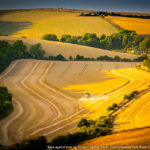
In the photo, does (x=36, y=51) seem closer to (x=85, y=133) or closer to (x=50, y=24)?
(x=50, y=24)

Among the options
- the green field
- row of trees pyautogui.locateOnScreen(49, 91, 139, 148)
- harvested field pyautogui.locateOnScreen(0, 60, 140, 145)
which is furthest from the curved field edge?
row of trees pyautogui.locateOnScreen(49, 91, 139, 148)

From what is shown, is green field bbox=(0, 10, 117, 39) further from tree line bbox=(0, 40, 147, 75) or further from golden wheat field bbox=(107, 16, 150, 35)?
tree line bbox=(0, 40, 147, 75)

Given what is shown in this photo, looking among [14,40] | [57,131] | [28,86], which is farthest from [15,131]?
[14,40]

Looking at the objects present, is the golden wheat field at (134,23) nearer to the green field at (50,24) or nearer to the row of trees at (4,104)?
the green field at (50,24)

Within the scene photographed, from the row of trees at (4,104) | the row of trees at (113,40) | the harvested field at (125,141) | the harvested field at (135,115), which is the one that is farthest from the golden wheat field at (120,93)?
the row of trees at (113,40)

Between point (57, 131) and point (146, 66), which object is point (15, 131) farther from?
point (146, 66)

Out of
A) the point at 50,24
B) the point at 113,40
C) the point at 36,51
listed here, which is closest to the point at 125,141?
the point at 36,51
